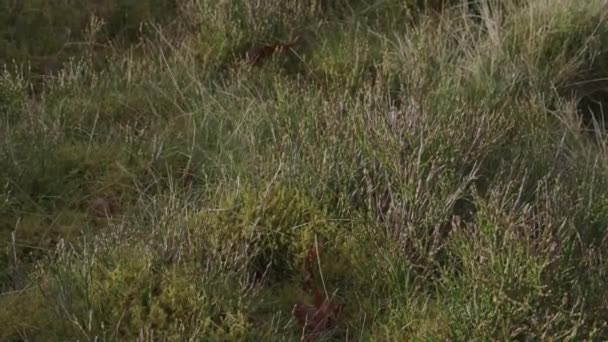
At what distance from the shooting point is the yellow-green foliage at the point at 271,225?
343 centimetres

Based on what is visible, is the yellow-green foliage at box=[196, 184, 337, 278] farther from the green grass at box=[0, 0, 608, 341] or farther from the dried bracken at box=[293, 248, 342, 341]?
the dried bracken at box=[293, 248, 342, 341]

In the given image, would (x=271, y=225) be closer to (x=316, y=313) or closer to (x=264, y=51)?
(x=316, y=313)

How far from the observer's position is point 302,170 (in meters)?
3.67

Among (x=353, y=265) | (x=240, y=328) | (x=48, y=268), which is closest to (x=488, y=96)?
(x=353, y=265)

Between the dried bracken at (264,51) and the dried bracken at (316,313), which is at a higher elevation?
the dried bracken at (264,51)

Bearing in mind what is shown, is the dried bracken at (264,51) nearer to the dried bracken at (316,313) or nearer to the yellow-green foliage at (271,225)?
the yellow-green foliage at (271,225)

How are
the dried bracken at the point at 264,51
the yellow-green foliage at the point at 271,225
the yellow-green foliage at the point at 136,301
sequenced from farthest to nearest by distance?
1. the dried bracken at the point at 264,51
2. the yellow-green foliage at the point at 271,225
3. the yellow-green foliage at the point at 136,301

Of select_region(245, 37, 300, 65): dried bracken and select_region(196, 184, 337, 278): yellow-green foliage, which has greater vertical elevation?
select_region(245, 37, 300, 65): dried bracken

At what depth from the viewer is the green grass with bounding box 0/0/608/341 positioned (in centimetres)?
308

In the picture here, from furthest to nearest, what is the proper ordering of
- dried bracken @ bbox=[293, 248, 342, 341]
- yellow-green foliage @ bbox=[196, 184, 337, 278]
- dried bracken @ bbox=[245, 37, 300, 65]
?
dried bracken @ bbox=[245, 37, 300, 65]
yellow-green foliage @ bbox=[196, 184, 337, 278]
dried bracken @ bbox=[293, 248, 342, 341]

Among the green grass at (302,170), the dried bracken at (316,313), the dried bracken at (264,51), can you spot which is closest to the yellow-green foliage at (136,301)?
the green grass at (302,170)

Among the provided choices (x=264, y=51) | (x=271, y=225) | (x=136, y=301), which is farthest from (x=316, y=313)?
(x=264, y=51)

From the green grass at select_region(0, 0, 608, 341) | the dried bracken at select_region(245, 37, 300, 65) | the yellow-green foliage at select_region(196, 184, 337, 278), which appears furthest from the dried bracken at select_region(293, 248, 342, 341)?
the dried bracken at select_region(245, 37, 300, 65)

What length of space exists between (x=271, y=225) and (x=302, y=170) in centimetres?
29
